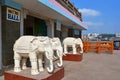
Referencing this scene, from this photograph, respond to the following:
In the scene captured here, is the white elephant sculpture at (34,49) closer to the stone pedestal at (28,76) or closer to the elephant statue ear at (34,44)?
the elephant statue ear at (34,44)

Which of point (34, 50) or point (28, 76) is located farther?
point (34, 50)

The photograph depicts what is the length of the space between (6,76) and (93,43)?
1468 centimetres

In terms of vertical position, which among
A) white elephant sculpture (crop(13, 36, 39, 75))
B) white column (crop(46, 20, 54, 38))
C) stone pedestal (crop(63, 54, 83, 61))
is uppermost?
white column (crop(46, 20, 54, 38))

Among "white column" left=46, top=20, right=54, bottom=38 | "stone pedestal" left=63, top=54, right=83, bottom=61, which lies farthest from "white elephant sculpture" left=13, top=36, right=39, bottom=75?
"white column" left=46, top=20, right=54, bottom=38

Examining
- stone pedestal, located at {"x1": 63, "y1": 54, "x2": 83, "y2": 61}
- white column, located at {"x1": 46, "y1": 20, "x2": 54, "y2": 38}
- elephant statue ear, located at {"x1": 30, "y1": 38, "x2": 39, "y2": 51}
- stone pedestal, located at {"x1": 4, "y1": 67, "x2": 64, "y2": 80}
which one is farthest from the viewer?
white column, located at {"x1": 46, "y1": 20, "x2": 54, "y2": 38}

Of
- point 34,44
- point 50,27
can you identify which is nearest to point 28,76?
point 34,44

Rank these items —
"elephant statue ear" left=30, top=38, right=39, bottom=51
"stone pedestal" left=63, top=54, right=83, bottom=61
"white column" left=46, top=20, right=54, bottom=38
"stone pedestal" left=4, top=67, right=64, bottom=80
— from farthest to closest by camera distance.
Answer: "white column" left=46, top=20, right=54, bottom=38, "stone pedestal" left=63, top=54, right=83, bottom=61, "elephant statue ear" left=30, top=38, right=39, bottom=51, "stone pedestal" left=4, top=67, right=64, bottom=80

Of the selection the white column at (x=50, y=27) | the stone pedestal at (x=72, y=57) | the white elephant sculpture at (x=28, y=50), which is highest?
the white column at (x=50, y=27)

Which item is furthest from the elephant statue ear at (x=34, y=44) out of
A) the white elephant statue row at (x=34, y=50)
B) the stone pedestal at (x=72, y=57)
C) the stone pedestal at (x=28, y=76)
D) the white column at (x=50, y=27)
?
the white column at (x=50, y=27)

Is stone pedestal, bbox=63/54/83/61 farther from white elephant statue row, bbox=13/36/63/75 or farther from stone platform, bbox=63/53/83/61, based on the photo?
white elephant statue row, bbox=13/36/63/75

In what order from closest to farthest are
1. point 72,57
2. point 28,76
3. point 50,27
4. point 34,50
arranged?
point 28,76 < point 34,50 < point 72,57 < point 50,27

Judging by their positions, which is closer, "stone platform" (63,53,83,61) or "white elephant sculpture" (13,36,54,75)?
"white elephant sculpture" (13,36,54,75)

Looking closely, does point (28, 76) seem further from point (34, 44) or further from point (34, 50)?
point (34, 44)

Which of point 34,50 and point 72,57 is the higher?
point 34,50
